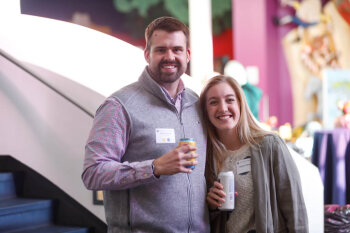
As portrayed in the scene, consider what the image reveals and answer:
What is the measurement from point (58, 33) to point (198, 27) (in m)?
5.02

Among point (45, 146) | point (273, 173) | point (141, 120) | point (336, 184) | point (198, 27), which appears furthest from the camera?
point (198, 27)

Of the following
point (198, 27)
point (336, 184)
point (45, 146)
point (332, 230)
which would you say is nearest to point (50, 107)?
point (45, 146)

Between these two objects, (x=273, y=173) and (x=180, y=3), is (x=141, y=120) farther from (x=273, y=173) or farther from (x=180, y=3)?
(x=180, y=3)

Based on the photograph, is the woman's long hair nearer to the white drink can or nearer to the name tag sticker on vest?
the white drink can

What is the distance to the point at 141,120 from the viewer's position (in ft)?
5.94

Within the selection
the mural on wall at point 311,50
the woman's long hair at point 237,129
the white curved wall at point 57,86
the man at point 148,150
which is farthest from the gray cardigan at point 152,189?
the mural on wall at point 311,50

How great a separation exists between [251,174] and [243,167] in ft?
0.15

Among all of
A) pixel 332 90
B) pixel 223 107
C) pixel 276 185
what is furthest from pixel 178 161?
pixel 332 90

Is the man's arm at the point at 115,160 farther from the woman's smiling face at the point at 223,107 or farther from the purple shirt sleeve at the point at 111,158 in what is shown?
the woman's smiling face at the point at 223,107

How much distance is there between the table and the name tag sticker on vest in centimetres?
284

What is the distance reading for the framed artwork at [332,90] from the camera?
598 cm

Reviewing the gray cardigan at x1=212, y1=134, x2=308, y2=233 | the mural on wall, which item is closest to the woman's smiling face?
the gray cardigan at x1=212, y1=134, x2=308, y2=233

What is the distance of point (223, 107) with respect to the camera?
203 centimetres

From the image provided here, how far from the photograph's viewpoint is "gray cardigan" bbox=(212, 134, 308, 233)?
6.54 feet
